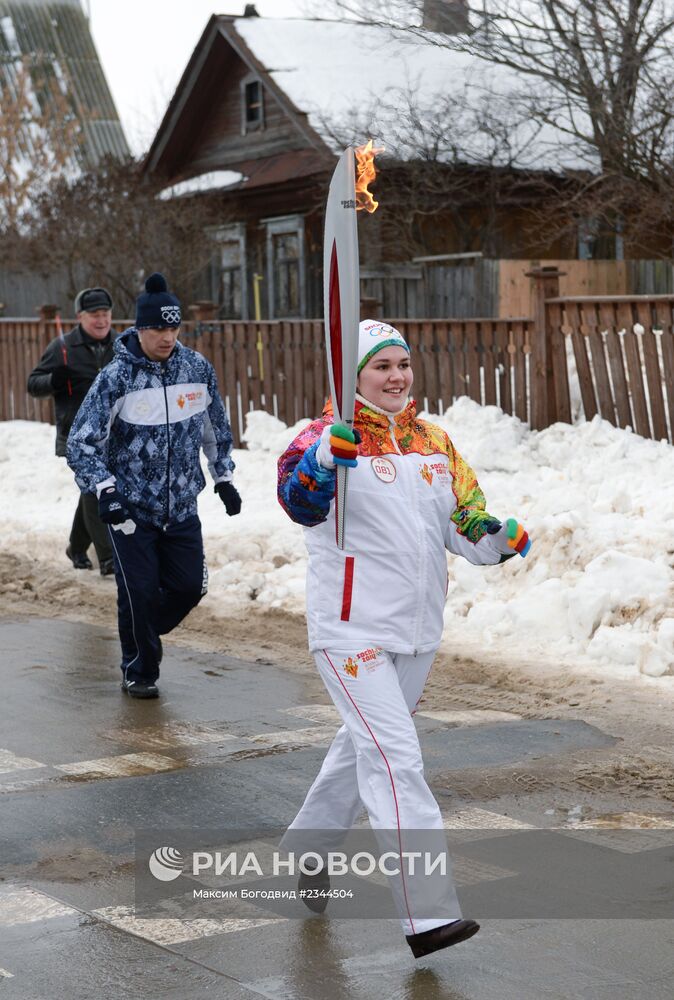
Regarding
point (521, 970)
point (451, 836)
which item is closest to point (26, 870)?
point (451, 836)

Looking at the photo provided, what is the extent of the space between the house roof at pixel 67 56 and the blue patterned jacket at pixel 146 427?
37.7 m

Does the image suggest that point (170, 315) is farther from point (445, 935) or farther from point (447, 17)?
point (447, 17)

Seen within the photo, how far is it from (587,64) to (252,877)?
50.9ft

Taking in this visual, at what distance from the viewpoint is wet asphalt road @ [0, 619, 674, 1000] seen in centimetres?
419

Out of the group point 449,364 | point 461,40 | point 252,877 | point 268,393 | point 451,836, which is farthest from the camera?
point 461,40

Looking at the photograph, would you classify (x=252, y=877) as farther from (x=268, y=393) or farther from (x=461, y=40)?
(x=461, y=40)

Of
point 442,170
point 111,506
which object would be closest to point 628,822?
point 111,506

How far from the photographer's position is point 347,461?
4.27m

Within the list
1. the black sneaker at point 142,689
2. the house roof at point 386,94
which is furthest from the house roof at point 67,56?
the black sneaker at point 142,689

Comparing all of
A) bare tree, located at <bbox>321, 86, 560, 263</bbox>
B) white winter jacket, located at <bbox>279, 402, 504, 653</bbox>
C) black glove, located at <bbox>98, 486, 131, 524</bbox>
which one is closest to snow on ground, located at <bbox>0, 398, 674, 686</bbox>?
black glove, located at <bbox>98, 486, 131, 524</bbox>

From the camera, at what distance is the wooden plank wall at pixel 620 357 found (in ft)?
41.9

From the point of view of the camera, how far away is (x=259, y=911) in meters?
4.73

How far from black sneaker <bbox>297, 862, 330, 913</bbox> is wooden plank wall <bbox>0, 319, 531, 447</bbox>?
963 centimetres

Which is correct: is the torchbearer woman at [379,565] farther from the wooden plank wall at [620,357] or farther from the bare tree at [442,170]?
the bare tree at [442,170]
